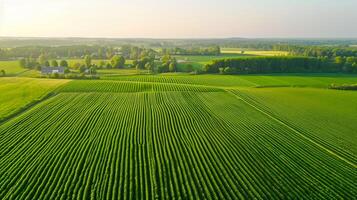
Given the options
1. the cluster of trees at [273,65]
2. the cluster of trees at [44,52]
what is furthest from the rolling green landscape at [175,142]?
the cluster of trees at [44,52]

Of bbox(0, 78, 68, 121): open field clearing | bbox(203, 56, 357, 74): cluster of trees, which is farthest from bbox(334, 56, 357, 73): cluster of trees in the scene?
bbox(0, 78, 68, 121): open field clearing

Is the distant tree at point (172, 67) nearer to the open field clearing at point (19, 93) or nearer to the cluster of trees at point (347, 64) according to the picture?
the open field clearing at point (19, 93)

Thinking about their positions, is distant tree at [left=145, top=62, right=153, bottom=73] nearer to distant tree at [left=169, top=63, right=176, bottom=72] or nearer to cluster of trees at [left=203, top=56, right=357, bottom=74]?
distant tree at [left=169, top=63, right=176, bottom=72]

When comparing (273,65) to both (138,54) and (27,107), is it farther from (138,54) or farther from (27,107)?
(27,107)

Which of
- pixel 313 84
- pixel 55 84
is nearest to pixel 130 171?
pixel 55 84

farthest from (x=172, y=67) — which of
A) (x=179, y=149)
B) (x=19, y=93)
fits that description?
(x=179, y=149)

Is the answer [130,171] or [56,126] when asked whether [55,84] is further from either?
[130,171]

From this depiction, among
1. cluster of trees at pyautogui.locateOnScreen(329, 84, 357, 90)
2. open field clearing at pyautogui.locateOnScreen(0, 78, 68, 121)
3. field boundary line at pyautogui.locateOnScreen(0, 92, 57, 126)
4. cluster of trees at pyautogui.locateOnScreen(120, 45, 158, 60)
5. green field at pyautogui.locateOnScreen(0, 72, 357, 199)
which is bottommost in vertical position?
cluster of trees at pyautogui.locateOnScreen(329, 84, 357, 90)
